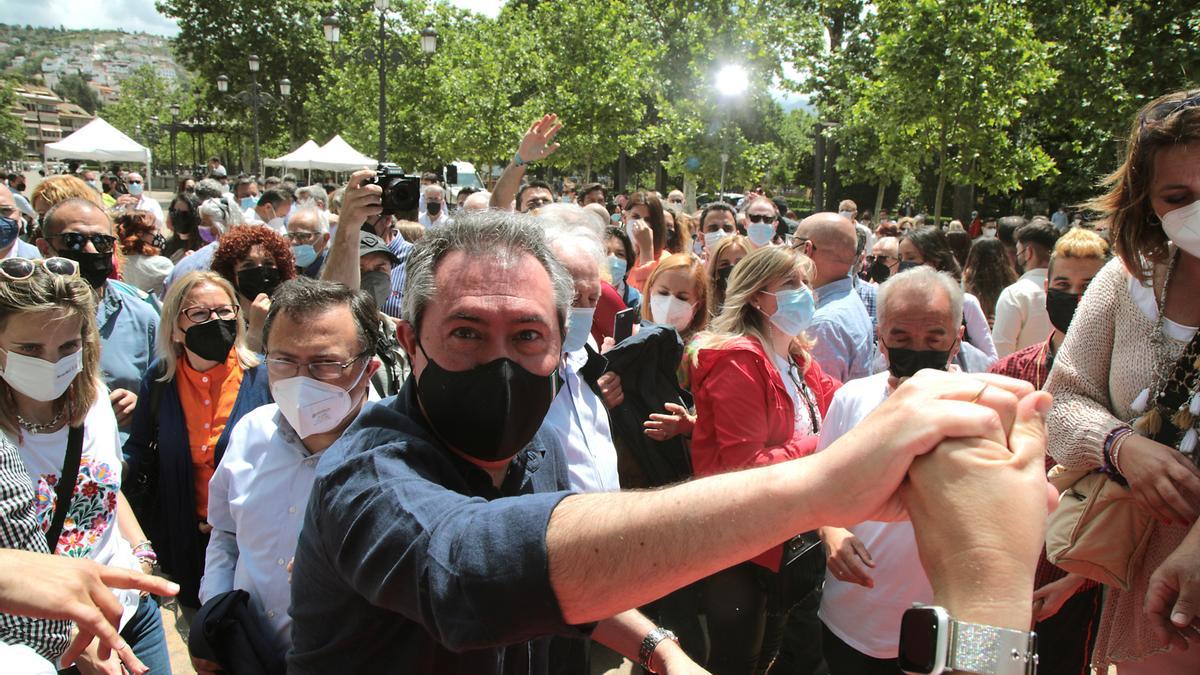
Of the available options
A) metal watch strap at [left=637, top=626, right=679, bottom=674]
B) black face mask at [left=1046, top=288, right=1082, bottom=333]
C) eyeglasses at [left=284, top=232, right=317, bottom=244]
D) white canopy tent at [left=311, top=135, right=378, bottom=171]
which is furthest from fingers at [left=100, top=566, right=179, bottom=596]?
white canopy tent at [left=311, top=135, right=378, bottom=171]

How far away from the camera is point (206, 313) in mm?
3672

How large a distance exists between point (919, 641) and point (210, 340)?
3414 mm

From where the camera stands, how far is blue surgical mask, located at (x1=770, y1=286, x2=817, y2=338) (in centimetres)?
369

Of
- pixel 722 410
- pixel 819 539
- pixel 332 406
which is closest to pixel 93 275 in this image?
pixel 332 406

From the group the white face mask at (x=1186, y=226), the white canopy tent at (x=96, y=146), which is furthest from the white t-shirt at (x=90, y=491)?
the white canopy tent at (x=96, y=146)

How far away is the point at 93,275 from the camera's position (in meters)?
4.49

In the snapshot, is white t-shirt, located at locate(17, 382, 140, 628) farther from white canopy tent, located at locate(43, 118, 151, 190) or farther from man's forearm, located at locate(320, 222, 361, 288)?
white canopy tent, located at locate(43, 118, 151, 190)

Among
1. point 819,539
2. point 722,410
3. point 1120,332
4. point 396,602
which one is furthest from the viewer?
point 722,410

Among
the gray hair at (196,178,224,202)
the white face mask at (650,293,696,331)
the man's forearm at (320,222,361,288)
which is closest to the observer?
the man's forearm at (320,222,361,288)

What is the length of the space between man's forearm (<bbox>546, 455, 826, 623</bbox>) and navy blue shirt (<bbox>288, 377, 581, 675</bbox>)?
36mm

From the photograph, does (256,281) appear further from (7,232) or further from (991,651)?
(991,651)

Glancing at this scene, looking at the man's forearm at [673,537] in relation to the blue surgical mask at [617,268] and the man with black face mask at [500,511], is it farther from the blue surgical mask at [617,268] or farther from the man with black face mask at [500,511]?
the blue surgical mask at [617,268]

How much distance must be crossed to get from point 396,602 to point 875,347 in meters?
4.12

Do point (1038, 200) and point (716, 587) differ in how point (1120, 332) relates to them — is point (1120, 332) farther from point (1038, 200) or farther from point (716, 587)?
point (1038, 200)
